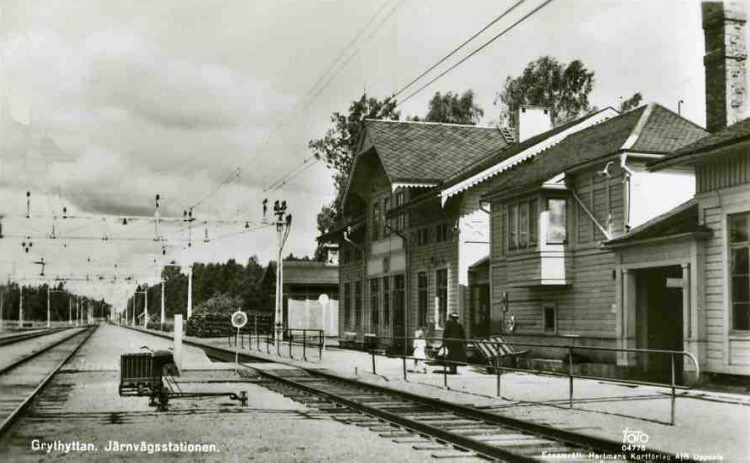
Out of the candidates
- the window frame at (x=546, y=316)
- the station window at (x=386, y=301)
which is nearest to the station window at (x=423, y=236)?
the station window at (x=386, y=301)

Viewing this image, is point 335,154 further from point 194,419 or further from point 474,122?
point 194,419

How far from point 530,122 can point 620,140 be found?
413 inches

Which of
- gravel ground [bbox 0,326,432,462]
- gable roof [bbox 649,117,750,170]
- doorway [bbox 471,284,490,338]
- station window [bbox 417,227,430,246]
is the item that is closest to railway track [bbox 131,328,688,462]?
gravel ground [bbox 0,326,432,462]

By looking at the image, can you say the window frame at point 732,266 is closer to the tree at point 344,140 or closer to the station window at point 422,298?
the station window at point 422,298

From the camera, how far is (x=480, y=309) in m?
28.6

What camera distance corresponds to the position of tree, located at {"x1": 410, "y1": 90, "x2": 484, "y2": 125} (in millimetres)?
48750

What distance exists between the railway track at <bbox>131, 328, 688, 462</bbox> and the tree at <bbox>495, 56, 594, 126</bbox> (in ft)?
88.8

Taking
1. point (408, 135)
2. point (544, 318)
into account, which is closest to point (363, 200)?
point (408, 135)

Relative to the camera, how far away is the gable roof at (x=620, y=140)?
21.1 m

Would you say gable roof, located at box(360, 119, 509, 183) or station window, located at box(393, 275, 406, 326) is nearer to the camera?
gable roof, located at box(360, 119, 509, 183)

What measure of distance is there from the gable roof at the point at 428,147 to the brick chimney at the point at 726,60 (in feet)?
39.1

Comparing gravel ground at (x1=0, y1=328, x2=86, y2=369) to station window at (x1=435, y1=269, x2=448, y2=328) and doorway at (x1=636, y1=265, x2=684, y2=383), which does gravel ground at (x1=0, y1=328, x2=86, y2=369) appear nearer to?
station window at (x1=435, y1=269, x2=448, y2=328)

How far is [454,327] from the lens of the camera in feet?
73.6

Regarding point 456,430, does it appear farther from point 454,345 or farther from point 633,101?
point 633,101
